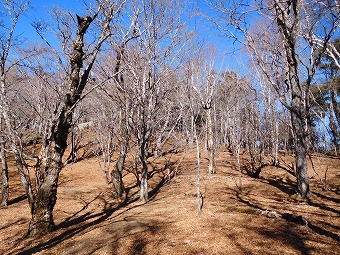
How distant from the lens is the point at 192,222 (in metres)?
7.62

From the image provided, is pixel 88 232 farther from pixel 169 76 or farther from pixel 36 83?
pixel 36 83

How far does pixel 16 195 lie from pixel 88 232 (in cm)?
967

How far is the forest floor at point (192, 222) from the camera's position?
5796 mm

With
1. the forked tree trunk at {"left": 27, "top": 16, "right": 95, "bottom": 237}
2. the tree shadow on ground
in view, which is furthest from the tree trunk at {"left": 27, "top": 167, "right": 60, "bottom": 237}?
the tree shadow on ground

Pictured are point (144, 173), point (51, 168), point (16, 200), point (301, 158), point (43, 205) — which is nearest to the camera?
point (43, 205)

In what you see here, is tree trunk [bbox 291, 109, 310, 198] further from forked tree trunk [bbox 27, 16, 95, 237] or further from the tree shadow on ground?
the tree shadow on ground

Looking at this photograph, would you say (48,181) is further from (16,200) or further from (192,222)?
(16,200)

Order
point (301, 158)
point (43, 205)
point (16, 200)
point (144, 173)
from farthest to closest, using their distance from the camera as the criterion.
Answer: point (16, 200) < point (144, 173) < point (301, 158) < point (43, 205)

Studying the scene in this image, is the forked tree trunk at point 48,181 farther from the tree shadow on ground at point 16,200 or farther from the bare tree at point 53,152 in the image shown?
the tree shadow on ground at point 16,200

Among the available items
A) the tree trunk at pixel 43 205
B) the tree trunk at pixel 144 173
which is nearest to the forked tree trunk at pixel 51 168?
the tree trunk at pixel 43 205

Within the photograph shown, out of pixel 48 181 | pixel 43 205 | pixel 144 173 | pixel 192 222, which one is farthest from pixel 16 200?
pixel 192 222

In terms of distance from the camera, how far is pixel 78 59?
8.15 metres

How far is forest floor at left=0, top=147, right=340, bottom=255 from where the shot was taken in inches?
228

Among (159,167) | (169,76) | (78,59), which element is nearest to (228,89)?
(159,167)
